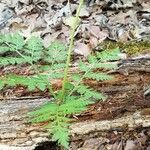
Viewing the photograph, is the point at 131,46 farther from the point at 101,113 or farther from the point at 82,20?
the point at 101,113

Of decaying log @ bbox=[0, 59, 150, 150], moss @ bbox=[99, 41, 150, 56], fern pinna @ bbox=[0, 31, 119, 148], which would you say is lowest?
decaying log @ bbox=[0, 59, 150, 150]

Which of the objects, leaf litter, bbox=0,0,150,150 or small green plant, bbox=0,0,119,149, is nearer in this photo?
small green plant, bbox=0,0,119,149

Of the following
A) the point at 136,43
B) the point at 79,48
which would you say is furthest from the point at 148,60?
the point at 79,48

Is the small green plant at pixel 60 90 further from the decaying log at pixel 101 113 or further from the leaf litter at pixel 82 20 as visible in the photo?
the leaf litter at pixel 82 20

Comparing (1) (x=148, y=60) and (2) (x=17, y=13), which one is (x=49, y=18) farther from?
(1) (x=148, y=60)

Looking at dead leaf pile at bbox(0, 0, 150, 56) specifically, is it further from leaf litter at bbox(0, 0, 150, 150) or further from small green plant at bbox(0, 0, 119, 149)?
small green plant at bbox(0, 0, 119, 149)

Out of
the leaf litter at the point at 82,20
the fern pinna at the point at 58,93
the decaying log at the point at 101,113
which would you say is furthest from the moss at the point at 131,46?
the fern pinna at the point at 58,93

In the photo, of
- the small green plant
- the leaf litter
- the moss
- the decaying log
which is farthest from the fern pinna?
the moss
